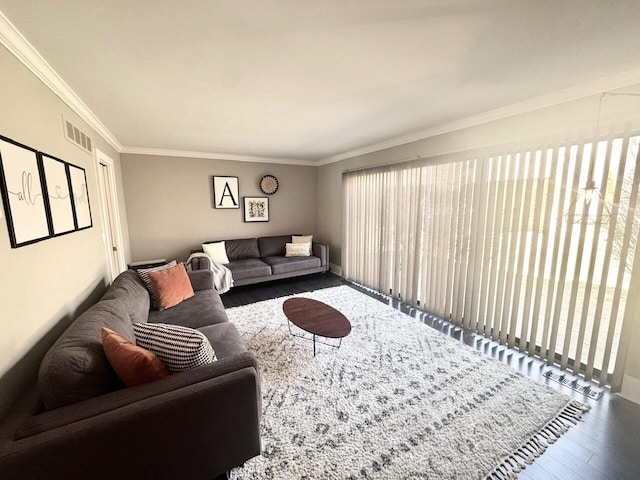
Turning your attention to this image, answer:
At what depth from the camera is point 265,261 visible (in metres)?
4.84

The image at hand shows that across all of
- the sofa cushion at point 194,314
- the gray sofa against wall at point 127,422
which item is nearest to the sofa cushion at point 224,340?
the sofa cushion at point 194,314

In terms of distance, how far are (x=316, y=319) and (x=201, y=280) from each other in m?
1.57

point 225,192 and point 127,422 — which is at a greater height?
point 225,192

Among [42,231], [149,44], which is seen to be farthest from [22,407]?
[149,44]

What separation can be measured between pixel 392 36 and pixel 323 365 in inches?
98.2

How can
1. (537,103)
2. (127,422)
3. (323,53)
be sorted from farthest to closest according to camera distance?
1. (537,103)
2. (323,53)
3. (127,422)

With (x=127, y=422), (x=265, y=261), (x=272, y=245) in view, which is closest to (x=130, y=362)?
(x=127, y=422)

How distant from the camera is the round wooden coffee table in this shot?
2318 millimetres

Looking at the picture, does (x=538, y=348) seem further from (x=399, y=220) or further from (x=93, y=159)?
(x=93, y=159)

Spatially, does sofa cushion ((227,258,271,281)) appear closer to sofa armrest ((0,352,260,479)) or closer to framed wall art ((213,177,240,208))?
framed wall art ((213,177,240,208))

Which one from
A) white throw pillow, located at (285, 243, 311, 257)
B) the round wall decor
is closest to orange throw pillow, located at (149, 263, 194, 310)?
white throw pillow, located at (285, 243, 311, 257)

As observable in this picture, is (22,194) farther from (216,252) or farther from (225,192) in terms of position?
(225,192)

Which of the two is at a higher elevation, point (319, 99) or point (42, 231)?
point (319, 99)

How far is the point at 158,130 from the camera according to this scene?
324 centimetres
